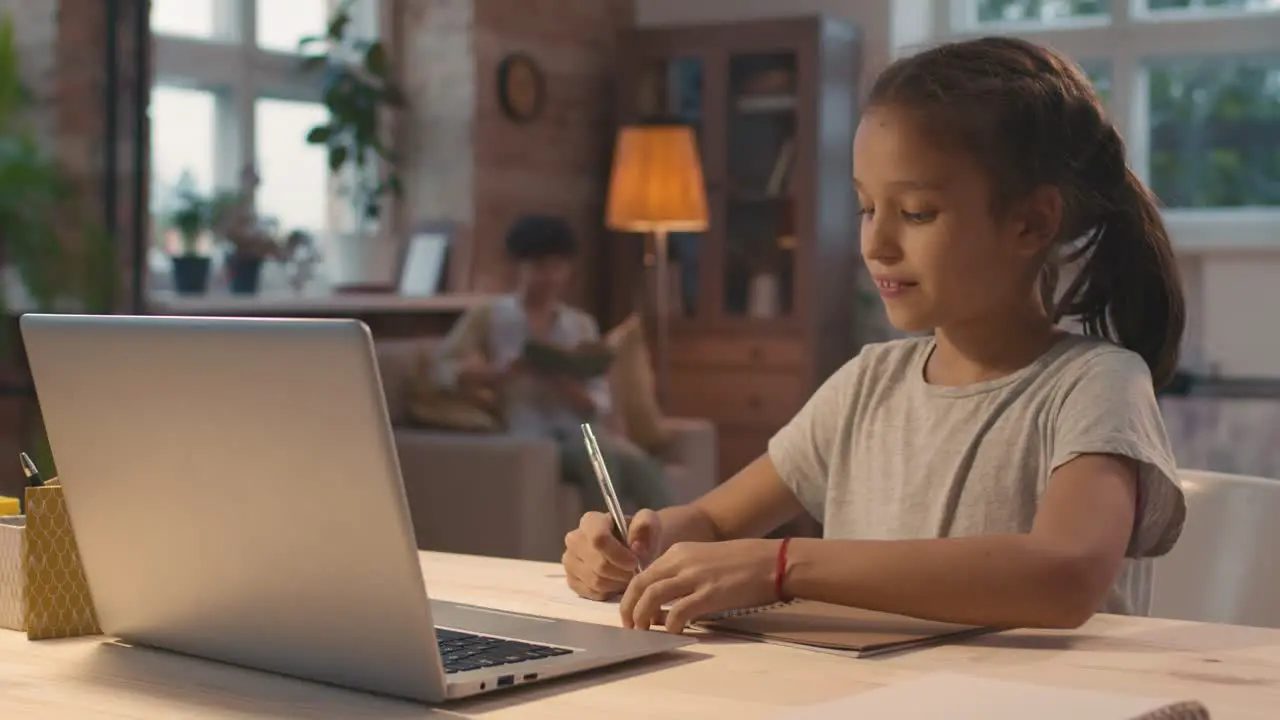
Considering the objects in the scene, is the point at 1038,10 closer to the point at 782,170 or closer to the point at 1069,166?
the point at 782,170

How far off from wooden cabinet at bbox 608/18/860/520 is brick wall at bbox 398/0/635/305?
0.27 m

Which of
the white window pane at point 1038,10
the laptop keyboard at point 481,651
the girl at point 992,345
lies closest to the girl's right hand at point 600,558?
the girl at point 992,345

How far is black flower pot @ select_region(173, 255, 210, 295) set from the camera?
4.95 m

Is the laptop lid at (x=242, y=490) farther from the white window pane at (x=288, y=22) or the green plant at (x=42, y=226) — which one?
the white window pane at (x=288, y=22)

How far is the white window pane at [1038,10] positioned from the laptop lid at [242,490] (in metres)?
5.49

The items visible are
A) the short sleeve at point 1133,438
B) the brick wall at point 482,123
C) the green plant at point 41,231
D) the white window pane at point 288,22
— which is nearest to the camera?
the short sleeve at point 1133,438

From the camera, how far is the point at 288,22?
5.66 meters

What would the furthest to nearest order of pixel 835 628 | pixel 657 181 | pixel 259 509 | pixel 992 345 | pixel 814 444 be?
pixel 657 181, pixel 814 444, pixel 992 345, pixel 835 628, pixel 259 509

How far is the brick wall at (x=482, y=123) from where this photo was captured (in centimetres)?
597

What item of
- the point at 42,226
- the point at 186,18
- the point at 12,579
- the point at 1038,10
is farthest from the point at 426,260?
the point at 12,579

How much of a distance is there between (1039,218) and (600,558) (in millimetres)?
484

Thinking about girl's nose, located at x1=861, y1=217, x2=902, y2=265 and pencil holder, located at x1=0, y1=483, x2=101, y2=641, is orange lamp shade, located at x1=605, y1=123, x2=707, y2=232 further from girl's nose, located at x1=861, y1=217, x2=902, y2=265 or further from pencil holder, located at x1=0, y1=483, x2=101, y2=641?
pencil holder, located at x1=0, y1=483, x2=101, y2=641

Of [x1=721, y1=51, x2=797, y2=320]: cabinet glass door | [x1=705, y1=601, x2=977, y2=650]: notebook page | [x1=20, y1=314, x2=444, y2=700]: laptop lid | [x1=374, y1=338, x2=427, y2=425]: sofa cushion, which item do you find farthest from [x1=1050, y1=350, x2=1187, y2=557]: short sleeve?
[x1=721, y1=51, x2=797, y2=320]: cabinet glass door

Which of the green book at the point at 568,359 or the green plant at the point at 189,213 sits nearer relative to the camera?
the green book at the point at 568,359
